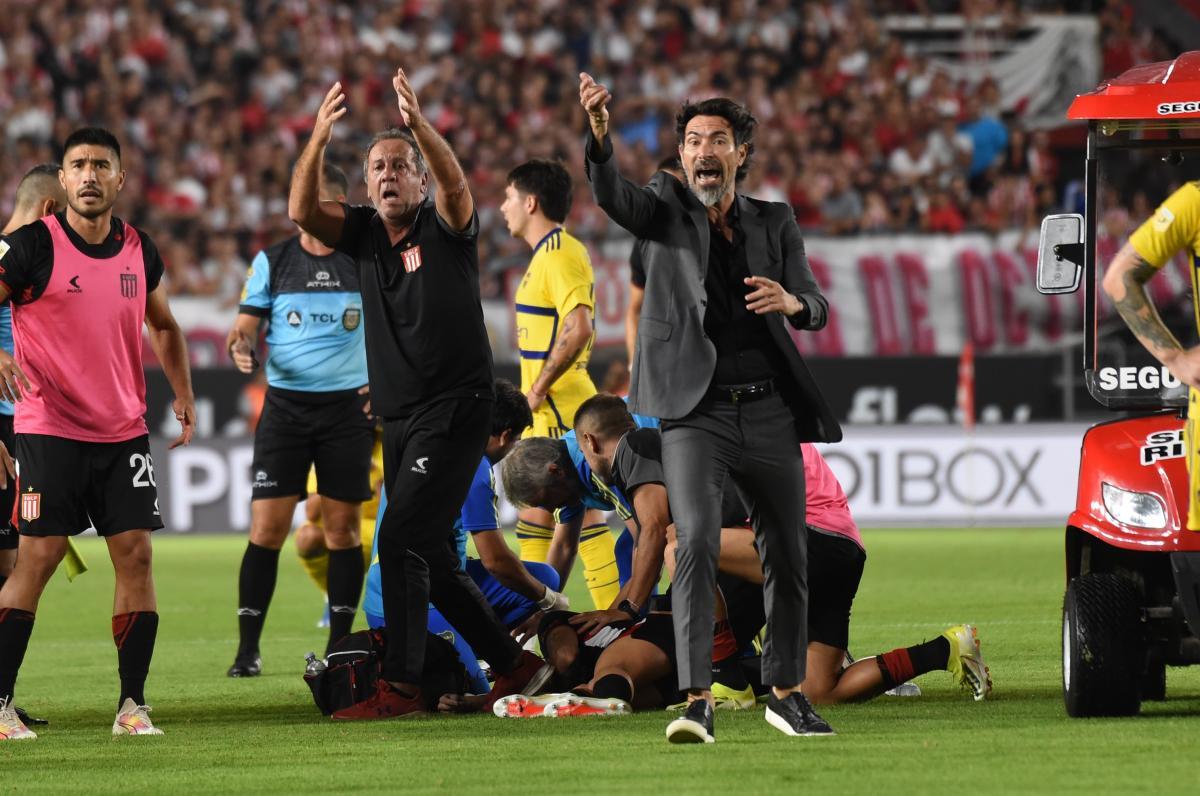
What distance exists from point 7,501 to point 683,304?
3381 millimetres

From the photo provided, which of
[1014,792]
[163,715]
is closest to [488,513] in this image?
[163,715]

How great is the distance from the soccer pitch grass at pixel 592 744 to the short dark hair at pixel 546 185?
2.83 meters

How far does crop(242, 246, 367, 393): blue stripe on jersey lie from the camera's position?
10.2 m

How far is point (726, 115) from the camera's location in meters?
6.50

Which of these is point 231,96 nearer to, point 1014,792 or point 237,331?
point 237,331

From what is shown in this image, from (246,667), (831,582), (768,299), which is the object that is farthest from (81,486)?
(831,582)

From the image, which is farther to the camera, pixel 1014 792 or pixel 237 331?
pixel 237 331

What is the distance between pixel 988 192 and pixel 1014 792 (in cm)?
1960

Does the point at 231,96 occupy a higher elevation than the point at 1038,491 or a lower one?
higher

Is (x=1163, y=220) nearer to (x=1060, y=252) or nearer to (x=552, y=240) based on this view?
(x=1060, y=252)

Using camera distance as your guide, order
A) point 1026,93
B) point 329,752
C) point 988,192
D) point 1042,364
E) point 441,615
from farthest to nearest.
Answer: point 1026,93
point 988,192
point 1042,364
point 441,615
point 329,752

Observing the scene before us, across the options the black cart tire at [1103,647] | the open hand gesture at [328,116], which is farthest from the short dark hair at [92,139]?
the black cart tire at [1103,647]

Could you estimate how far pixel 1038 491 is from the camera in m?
18.4

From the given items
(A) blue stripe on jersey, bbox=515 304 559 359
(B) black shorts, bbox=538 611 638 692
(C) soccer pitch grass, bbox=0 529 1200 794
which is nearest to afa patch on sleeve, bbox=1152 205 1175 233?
(C) soccer pitch grass, bbox=0 529 1200 794
